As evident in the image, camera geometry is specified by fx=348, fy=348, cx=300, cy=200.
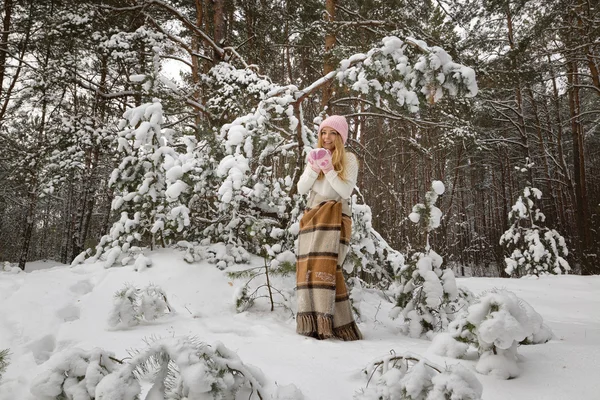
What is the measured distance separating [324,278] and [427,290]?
93cm

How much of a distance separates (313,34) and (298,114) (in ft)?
11.6

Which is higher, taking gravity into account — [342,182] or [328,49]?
[328,49]

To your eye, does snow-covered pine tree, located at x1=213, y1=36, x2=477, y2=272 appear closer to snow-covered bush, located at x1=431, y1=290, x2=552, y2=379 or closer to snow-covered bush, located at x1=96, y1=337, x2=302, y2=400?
snow-covered bush, located at x1=431, y1=290, x2=552, y2=379

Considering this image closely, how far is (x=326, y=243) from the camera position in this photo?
277 cm

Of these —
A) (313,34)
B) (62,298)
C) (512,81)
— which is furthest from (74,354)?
(512,81)

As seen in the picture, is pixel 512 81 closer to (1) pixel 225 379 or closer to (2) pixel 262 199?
(2) pixel 262 199

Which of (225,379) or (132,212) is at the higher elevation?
(132,212)

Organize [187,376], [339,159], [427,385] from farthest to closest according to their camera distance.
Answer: [339,159]
[427,385]
[187,376]

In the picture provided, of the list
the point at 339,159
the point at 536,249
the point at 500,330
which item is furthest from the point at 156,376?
the point at 536,249

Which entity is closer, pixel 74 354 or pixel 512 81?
pixel 74 354

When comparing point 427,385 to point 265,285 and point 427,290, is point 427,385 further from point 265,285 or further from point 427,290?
point 265,285

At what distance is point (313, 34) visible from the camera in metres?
6.74

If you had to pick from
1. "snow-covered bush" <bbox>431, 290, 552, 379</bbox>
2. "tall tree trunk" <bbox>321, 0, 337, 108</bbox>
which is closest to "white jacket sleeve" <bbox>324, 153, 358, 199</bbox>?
"snow-covered bush" <bbox>431, 290, 552, 379</bbox>

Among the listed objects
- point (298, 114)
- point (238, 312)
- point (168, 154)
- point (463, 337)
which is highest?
point (298, 114)
